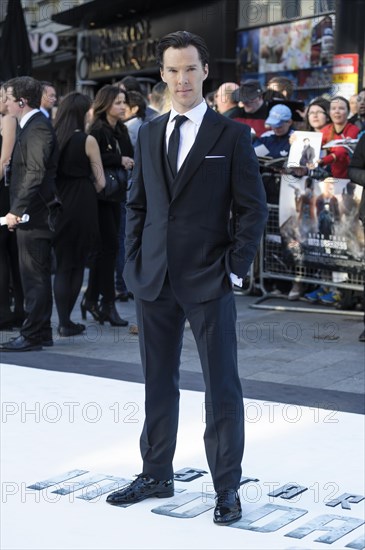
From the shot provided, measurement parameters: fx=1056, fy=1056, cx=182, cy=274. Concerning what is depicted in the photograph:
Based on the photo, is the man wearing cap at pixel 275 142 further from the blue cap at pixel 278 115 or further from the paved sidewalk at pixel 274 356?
the paved sidewalk at pixel 274 356

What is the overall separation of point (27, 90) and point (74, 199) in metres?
1.09

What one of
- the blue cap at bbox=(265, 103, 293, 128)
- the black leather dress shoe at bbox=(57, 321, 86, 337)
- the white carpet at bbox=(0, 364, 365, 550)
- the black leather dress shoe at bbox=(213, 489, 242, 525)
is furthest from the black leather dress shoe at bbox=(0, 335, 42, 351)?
the black leather dress shoe at bbox=(213, 489, 242, 525)

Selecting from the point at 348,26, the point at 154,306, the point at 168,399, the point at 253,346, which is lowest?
the point at 253,346

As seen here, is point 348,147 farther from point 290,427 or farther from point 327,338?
point 290,427

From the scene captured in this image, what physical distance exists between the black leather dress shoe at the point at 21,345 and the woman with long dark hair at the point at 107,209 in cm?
115

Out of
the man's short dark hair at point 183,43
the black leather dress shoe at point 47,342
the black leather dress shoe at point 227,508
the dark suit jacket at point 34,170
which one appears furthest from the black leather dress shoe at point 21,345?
the man's short dark hair at point 183,43

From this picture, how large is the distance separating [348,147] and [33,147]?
9.94 feet

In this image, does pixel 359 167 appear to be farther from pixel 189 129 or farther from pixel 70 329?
pixel 189 129

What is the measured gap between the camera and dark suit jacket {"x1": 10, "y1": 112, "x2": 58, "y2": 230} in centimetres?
771

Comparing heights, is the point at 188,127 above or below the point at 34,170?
above

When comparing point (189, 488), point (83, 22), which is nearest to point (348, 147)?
point (189, 488)

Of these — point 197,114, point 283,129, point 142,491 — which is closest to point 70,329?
Result: point 283,129

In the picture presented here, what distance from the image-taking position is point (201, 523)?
4270mm

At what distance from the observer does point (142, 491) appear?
4520 mm
